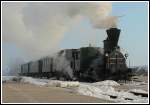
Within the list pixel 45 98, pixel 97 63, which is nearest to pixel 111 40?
pixel 97 63

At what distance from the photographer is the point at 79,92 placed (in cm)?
1675

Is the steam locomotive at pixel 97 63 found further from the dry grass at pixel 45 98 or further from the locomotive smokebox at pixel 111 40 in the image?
the dry grass at pixel 45 98

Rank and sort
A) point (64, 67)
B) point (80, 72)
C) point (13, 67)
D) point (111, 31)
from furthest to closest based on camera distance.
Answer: point (13, 67) → point (64, 67) → point (80, 72) → point (111, 31)

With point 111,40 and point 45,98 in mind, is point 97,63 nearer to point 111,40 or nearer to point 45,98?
point 111,40

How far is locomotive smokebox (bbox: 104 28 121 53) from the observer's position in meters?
28.4

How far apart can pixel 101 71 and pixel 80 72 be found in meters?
1.90

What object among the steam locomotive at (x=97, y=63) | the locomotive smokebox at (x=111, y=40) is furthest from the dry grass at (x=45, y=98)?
the steam locomotive at (x=97, y=63)

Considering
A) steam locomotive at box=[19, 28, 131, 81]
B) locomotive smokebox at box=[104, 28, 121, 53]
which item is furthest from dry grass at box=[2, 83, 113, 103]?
steam locomotive at box=[19, 28, 131, 81]

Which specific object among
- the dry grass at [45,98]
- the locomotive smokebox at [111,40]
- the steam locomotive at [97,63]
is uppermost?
the locomotive smokebox at [111,40]

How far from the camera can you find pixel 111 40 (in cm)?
Answer: 2872

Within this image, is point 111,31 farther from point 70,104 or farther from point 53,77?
point 70,104

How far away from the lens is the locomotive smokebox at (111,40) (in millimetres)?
28438

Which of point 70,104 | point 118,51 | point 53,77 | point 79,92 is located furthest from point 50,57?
point 70,104

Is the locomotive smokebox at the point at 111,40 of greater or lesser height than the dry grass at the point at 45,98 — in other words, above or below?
above
